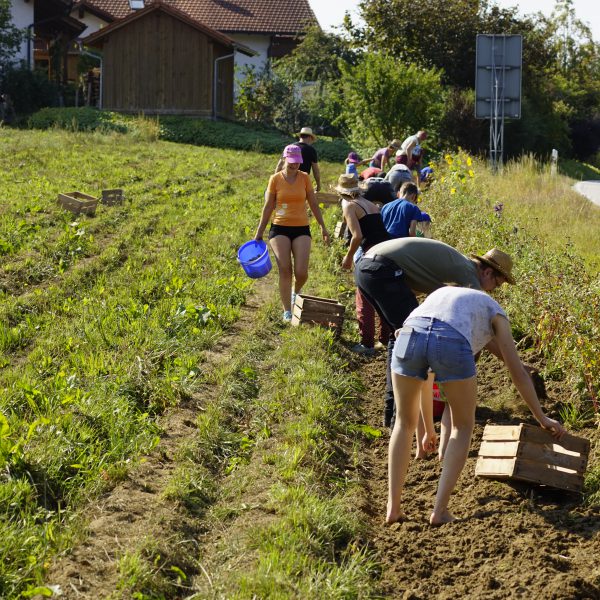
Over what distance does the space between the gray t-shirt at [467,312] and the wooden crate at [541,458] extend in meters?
0.97

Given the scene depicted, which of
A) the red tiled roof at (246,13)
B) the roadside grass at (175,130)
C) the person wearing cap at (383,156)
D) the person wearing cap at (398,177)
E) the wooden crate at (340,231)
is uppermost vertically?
the red tiled roof at (246,13)

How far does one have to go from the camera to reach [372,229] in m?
8.58

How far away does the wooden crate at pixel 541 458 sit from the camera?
5.91 meters

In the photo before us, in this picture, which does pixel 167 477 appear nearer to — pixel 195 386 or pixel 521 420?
pixel 195 386

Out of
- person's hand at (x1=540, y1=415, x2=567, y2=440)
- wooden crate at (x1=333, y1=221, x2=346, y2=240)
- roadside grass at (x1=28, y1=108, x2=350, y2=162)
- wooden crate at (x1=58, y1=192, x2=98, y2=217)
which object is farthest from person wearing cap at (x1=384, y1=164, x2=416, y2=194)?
roadside grass at (x1=28, y1=108, x2=350, y2=162)

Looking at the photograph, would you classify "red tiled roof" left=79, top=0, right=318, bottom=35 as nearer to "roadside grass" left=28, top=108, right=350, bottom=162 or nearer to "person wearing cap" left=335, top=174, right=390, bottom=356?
"roadside grass" left=28, top=108, right=350, bottom=162

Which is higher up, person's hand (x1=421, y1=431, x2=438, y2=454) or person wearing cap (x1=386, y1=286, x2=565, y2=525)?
person wearing cap (x1=386, y1=286, x2=565, y2=525)

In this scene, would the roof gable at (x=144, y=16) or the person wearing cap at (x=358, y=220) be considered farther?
the roof gable at (x=144, y=16)

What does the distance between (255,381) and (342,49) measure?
35.9 m

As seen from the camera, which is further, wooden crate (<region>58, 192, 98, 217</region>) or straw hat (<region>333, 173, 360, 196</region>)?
wooden crate (<region>58, 192, 98, 217</region>)

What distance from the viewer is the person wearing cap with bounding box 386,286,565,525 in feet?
17.2

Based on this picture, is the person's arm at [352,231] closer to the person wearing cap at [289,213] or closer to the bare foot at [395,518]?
the person wearing cap at [289,213]

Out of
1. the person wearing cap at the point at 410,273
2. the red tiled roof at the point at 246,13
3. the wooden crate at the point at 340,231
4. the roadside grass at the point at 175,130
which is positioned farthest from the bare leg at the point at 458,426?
the red tiled roof at the point at 246,13

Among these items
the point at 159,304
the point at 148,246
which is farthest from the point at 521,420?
the point at 148,246
